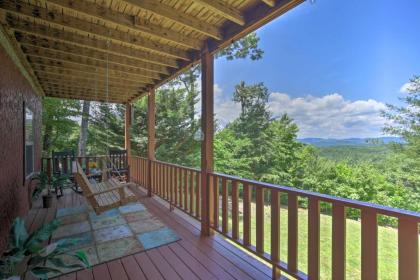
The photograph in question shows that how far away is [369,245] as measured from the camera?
147 centimetres

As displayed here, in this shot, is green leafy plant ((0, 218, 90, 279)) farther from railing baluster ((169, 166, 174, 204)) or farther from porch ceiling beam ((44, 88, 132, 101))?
porch ceiling beam ((44, 88, 132, 101))

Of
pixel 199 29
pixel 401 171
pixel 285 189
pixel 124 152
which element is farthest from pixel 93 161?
pixel 401 171

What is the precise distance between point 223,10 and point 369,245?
7.50 feet

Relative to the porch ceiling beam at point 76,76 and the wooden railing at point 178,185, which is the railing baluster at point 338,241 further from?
the porch ceiling beam at point 76,76

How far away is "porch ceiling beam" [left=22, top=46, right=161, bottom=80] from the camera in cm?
344

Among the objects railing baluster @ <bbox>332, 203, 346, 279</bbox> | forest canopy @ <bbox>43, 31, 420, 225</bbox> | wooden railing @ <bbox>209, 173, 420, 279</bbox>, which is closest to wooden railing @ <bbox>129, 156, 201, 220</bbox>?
wooden railing @ <bbox>209, 173, 420, 279</bbox>

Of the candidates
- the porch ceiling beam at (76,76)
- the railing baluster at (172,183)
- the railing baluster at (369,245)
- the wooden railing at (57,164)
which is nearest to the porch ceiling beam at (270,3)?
the railing baluster at (369,245)

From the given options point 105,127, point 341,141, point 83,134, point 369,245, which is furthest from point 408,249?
point 341,141

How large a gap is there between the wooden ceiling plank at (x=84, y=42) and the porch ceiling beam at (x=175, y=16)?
1209 millimetres

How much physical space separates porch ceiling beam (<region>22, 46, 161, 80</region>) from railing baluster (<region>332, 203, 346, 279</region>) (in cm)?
381

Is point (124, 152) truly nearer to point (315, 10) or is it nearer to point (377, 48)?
point (377, 48)

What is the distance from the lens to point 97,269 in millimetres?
2250

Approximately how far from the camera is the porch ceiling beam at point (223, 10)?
2150mm

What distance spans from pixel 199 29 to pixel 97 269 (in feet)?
9.08
